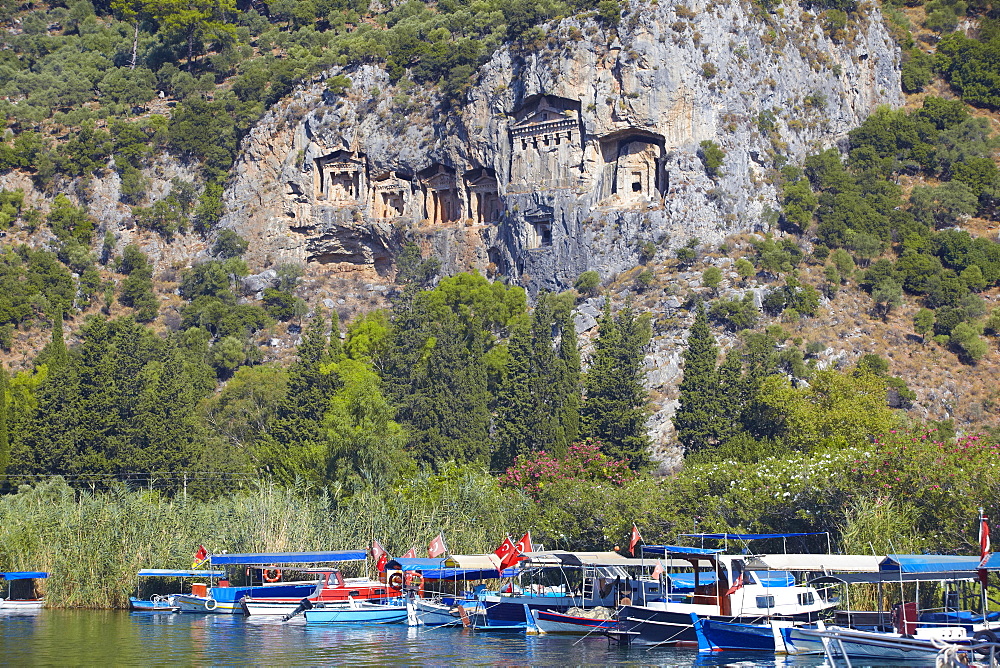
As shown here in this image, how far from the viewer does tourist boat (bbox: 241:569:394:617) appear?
58.3 metres

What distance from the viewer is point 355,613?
57.1 meters

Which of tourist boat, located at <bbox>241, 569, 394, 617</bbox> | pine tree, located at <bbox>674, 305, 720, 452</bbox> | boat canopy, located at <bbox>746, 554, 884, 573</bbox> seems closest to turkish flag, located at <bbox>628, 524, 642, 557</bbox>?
boat canopy, located at <bbox>746, 554, 884, 573</bbox>

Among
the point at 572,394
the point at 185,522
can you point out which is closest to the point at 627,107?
the point at 572,394

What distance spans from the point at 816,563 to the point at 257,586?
91.2 feet

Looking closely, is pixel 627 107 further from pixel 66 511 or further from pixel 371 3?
pixel 66 511

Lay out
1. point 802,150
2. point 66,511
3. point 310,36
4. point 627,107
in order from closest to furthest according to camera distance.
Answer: point 66,511 → point 627,107 → point 802,150 → point 310,36

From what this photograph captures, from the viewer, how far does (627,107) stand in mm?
115000

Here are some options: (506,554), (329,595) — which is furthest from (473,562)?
(329,595)

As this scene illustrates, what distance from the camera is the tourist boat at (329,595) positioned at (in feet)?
191

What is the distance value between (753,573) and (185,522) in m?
29.9

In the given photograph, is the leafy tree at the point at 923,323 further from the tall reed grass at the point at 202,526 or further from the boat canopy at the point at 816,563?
the boat canopy at the point at 816,563

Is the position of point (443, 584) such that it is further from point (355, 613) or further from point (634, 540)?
point (634, 540)

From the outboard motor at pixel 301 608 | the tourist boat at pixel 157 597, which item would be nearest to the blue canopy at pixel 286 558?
the outboard motor at pixel 301 608

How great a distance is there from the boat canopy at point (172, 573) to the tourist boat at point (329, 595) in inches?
106
